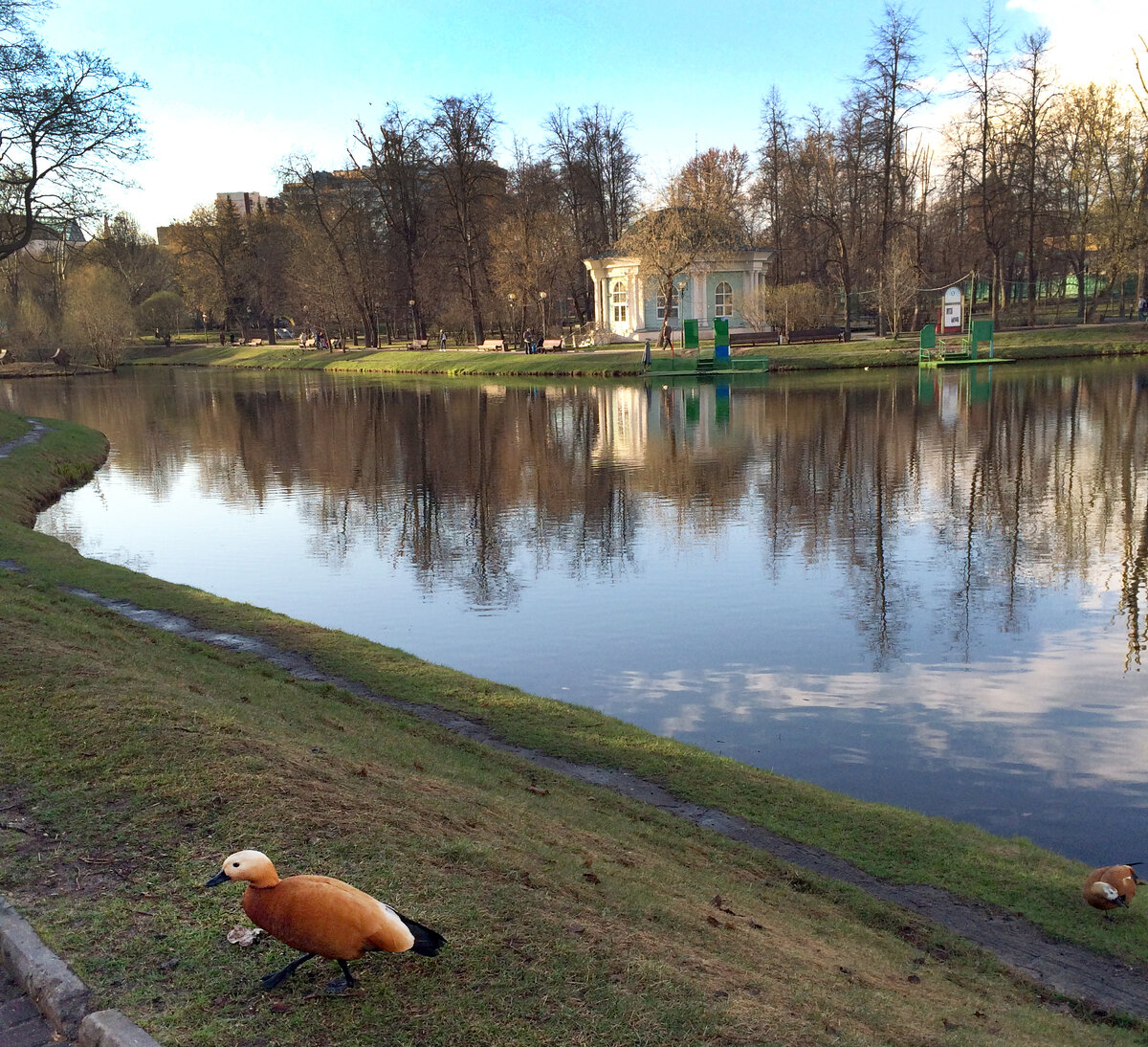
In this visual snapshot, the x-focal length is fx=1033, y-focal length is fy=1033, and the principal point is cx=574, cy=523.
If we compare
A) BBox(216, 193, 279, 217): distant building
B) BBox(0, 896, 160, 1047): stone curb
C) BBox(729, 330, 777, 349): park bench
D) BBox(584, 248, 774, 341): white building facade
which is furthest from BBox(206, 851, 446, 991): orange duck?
BBox(216, 193, 279, 217): distant building

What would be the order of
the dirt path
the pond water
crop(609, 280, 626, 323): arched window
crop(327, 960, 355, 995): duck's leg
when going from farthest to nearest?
crop(609, 280, 626, 323): arched window
the pond water
the dirt path
crop(327, 960, 355, 995): duck's leg

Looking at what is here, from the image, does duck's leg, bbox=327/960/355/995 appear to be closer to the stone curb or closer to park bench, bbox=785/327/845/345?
the stone curb

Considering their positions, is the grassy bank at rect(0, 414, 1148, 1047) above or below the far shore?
below

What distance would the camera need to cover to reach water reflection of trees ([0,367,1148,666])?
17516 millimetres

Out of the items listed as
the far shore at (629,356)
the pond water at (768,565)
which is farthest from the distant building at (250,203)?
the pond water at (768,565)

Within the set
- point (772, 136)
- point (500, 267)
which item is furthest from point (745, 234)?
point (500, 267)

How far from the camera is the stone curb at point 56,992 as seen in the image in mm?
4102

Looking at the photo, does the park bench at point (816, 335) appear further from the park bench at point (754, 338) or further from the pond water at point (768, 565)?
the pond water at point (768, 565)

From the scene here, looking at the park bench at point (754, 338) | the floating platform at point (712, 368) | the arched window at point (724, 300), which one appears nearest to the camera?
Result: the floating platform at point (712, 368)

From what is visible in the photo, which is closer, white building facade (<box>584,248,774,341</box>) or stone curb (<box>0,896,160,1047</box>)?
stone curb (<box>0,896,160,1047</box>)

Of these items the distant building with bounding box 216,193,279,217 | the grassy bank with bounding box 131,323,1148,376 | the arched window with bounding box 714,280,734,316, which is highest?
the distant building with bounding box 216,193,279,217

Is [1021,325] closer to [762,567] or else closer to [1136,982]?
[762,567]

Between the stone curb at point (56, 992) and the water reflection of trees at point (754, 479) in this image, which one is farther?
the water reflection of trees at point (754, 479)

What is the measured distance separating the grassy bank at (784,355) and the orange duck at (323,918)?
178 feet
